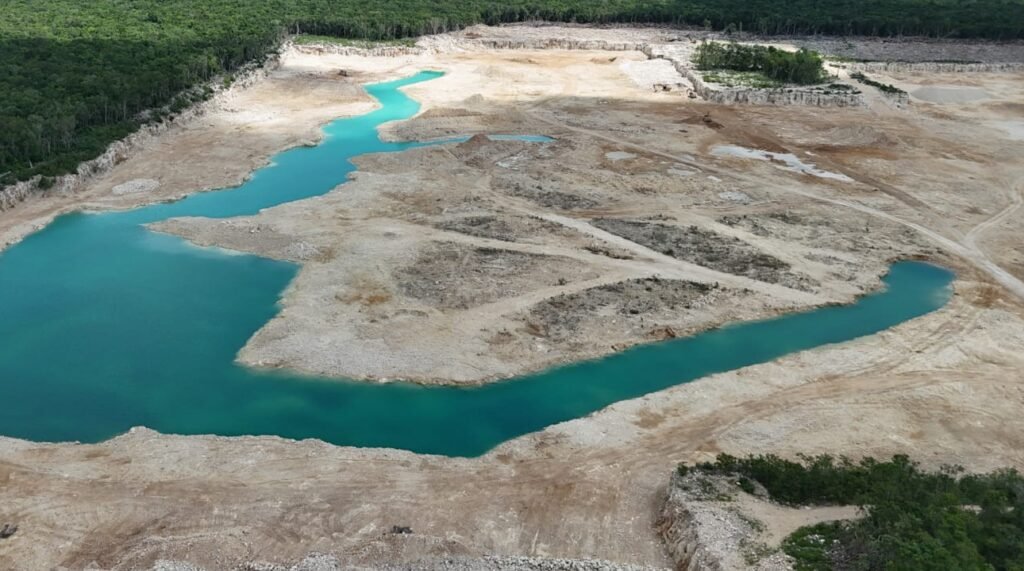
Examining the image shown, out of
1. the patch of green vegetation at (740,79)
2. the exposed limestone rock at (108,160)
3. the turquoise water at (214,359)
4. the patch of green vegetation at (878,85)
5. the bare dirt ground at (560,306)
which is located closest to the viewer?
the bare dirt ground at (560,306)

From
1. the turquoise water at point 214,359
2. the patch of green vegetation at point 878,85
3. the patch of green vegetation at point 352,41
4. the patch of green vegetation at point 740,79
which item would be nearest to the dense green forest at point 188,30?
the patch of green vegetation at point 352,41

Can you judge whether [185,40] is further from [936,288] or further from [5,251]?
[936,288]

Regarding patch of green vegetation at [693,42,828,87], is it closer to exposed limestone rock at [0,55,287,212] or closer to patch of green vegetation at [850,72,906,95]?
patch of green vegetation at [850,72,906,95]

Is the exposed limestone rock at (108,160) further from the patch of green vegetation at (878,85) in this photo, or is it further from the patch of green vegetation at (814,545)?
the patch of green vegetation at (878,85)

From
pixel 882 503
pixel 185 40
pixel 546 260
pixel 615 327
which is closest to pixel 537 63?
pixel 185 40

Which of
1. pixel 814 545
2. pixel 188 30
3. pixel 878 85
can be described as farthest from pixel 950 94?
pixel 188 30

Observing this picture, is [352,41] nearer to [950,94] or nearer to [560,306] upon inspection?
[950,94]
